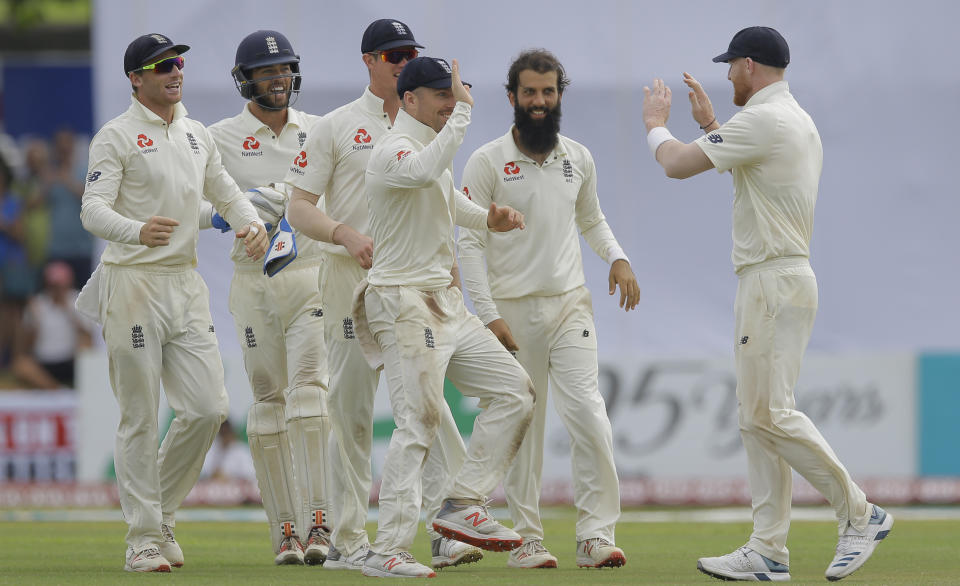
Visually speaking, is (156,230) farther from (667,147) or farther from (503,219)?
(667,147)

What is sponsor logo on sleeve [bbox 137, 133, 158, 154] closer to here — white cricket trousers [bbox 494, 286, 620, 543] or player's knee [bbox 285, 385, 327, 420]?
player's knee [bbox 285, 385, 327, 420]

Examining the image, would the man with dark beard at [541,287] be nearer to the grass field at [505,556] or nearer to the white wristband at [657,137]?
the grass field at [505,556]

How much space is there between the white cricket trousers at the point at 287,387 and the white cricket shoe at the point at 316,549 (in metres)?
0.08

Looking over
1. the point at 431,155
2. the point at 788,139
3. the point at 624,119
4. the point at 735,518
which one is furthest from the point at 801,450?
the point at 624,119

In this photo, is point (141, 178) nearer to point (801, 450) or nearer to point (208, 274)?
point (801, 450)

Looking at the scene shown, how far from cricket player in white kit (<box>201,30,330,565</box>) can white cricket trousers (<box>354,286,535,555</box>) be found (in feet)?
3.84

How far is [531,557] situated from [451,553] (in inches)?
17.1

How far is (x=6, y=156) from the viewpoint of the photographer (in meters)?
17.9

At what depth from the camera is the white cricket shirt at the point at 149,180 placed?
7.99 meters

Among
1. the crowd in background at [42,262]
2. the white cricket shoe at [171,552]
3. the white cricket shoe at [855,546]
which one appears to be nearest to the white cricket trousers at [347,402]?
the white cricket shoe at [171,552]

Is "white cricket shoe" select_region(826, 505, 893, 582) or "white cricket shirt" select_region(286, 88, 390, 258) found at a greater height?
"white cricket shirt" select_region(286, 88, 390, 258)

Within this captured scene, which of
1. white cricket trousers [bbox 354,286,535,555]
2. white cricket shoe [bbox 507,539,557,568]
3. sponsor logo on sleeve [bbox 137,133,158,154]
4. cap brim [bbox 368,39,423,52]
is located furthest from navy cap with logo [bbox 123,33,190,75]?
white cricket shoe [bbox 507,539,557,568]

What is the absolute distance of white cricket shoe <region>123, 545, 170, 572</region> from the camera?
309 inches

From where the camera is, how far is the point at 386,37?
323 inches
